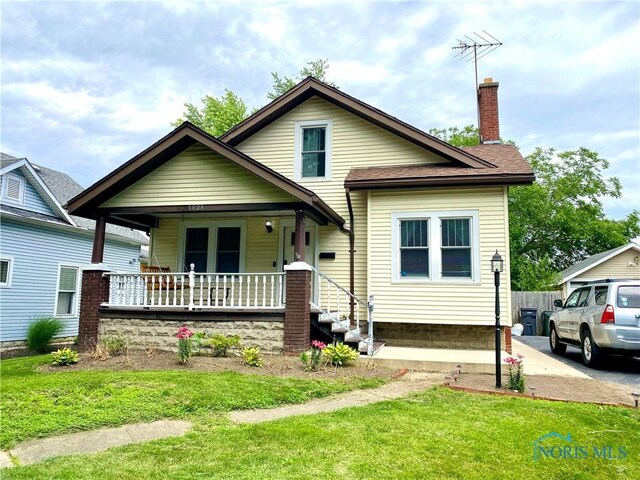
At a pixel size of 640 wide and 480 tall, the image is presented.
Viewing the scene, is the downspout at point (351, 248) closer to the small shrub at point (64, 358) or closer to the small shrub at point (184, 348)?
the small shrub at point (184, 348)

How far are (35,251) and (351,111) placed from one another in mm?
11584

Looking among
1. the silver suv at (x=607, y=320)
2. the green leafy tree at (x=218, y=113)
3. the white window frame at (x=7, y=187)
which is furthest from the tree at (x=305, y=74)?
the silver suv at (x=607, y=320)

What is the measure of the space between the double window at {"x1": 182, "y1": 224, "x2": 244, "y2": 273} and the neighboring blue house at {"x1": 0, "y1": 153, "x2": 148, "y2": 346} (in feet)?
20.7

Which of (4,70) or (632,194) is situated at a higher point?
(632,194)

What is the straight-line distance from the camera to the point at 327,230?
10656 mm

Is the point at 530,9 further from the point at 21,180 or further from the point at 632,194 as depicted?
the point at 632,194

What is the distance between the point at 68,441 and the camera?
4031 millimetres

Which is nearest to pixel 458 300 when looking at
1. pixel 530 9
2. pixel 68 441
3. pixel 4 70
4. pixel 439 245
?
pixel 439 245

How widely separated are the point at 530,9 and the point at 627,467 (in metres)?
9.03

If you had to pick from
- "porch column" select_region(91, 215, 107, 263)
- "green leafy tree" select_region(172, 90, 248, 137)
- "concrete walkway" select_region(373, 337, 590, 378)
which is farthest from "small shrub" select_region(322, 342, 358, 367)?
"green leafy tree" select_region(172, 90, 248, 137)

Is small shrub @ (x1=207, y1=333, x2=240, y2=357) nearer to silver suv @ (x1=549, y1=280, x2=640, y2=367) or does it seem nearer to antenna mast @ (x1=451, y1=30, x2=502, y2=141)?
silver suv @ (x1=549, y1=280, x2=640, y2=367)

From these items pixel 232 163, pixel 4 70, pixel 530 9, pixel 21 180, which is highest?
pixel 530 9

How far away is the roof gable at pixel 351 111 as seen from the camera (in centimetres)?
980

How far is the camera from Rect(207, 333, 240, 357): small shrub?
7.99 meters
